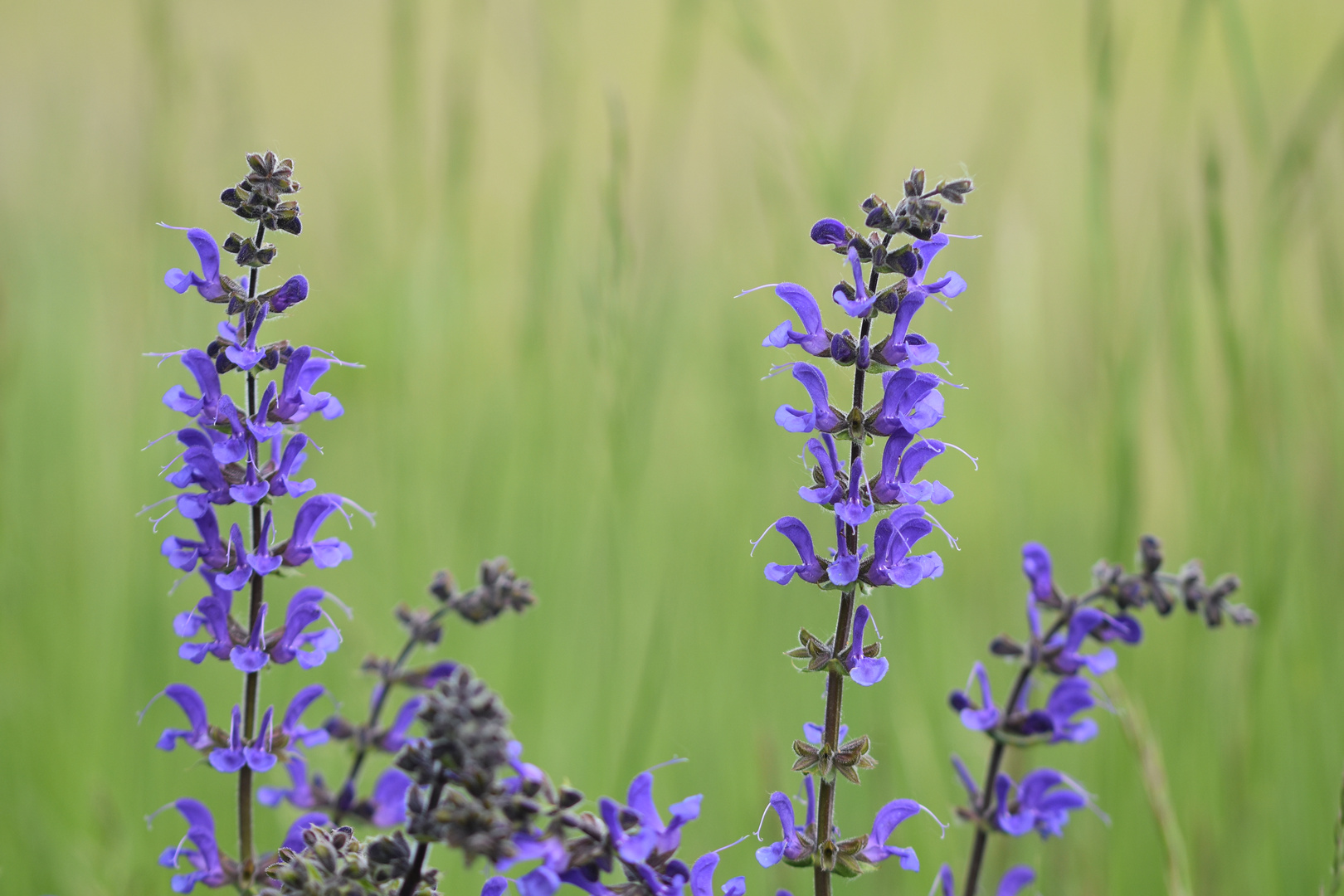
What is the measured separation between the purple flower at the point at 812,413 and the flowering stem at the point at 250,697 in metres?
0.56

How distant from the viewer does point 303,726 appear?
1275 mm

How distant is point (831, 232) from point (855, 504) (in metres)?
0.31

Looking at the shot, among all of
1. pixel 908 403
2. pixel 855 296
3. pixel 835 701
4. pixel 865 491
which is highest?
pixel 855 296

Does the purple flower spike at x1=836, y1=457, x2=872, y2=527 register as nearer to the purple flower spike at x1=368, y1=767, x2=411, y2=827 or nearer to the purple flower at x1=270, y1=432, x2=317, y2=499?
the purple flower at x1=270, y1=432, x2=317, y2=499

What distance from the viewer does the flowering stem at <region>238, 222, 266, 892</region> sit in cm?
121

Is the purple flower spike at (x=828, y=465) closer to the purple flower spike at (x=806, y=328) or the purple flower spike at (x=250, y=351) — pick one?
the purple flower spike at (x=806, y=328)

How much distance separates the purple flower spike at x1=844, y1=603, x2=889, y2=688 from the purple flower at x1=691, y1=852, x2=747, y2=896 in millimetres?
213

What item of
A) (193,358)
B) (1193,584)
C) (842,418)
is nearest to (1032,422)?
(1193,584)

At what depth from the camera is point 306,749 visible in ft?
8.64

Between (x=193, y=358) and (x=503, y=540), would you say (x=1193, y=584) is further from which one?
(x=503, y=540)

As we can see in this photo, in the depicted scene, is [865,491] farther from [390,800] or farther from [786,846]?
[390,800]

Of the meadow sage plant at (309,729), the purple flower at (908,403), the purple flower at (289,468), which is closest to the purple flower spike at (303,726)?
the meadow sage plant at (309,729)

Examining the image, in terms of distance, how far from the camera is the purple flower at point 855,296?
3.81 feet

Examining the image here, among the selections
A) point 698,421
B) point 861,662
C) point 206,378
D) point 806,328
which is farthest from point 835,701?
point 698,421
